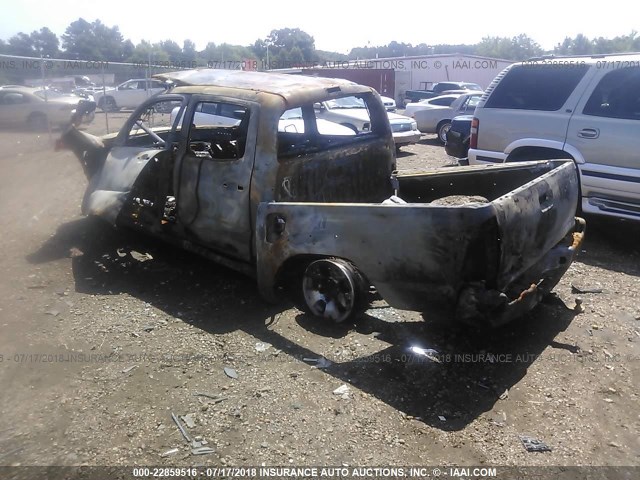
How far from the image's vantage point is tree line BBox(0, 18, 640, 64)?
42044 millimetres

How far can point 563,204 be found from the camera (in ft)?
13.3

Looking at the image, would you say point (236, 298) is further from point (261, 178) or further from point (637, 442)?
point (637, 442)

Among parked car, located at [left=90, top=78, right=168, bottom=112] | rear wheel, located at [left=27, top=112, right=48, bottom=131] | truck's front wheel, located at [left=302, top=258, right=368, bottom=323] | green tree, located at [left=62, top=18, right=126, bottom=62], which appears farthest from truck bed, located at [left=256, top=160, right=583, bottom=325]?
green tree, located at [left=62, top=18, right=126, bottom=62]

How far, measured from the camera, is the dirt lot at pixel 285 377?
287 centimetres

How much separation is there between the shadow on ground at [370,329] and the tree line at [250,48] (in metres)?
29.3

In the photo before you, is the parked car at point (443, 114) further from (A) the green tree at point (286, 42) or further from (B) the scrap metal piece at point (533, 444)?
(A) the green tree at point (286, 42)

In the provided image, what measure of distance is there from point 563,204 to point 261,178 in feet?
7.80

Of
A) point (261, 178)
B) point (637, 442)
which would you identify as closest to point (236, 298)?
point (261, 178)

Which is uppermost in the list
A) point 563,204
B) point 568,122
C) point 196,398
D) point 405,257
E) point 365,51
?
point 365,51

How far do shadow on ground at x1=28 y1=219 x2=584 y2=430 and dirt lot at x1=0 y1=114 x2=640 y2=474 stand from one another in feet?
0.05

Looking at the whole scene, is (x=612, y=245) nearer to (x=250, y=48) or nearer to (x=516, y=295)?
(x=516, y=295)

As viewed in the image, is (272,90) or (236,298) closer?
(272,90)

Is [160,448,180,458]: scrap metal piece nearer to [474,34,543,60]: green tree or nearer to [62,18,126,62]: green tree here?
[62,18,126,62]: green tree

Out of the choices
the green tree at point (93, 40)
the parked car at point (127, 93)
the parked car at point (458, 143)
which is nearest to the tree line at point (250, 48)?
the green tree at point (93, 40)
